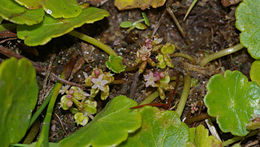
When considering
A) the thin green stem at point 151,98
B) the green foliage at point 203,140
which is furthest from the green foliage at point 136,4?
the green foliage at point 203,140

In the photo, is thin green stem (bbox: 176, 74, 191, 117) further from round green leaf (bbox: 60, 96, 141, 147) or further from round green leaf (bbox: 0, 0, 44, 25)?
round green leaf (bbox: 0, 0, 44, 25)

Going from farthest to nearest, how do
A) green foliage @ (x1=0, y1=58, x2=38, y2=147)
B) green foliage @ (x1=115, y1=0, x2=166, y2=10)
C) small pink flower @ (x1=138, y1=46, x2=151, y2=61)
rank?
green foliage @ (x1=115, y1=0, x2=166, y2=10) < small pink flower @ (x1=138, y1=46, x2=151, y2=61) < green foliage @ (x1=0, y1=58, x2=38, y2=147)

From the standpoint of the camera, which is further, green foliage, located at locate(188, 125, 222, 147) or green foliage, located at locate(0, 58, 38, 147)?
green foliage, located at locate(188, 125, 222, 147)

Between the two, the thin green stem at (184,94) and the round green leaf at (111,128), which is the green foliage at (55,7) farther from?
the thin green stem at (184,94)

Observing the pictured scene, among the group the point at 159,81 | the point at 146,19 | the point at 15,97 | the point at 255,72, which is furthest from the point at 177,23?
the point at 15,97

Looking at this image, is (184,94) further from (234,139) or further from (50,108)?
(50,108)

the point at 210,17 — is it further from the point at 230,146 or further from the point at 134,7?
the point at 230,146

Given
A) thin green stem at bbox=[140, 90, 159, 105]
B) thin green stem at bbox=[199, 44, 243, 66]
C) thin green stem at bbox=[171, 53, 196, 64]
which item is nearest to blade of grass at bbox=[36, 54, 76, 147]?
thin green stem at bbox=[140, 90, 159, 105]

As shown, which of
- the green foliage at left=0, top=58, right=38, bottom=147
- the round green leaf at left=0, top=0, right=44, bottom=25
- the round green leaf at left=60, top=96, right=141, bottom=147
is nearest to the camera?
the green foliage at left=0, top=58, right=38, bottom=147
